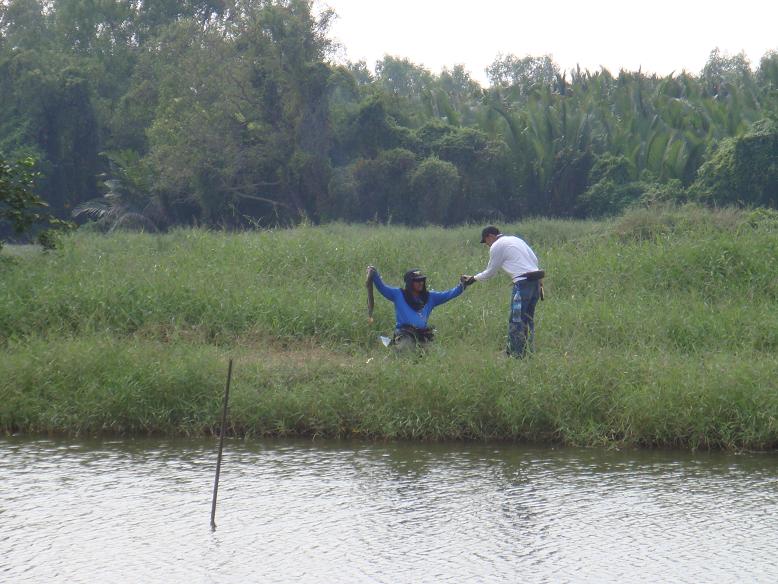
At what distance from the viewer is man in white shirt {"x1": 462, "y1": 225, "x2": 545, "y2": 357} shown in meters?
10.0

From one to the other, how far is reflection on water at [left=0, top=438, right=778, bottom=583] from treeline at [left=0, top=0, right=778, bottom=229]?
677 inches

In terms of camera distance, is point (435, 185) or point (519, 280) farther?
point (435, 185)

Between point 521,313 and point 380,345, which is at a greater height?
point 521,313

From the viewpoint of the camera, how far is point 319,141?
1125 inches

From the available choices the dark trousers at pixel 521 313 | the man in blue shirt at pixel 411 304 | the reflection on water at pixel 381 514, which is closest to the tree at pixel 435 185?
the man in blue shirt at pixel 411 304

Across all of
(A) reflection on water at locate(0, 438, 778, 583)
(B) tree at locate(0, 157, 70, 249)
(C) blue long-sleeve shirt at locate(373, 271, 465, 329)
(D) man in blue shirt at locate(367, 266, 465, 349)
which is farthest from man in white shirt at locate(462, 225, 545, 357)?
(B) tree at locate(0, 157, 70, 249)

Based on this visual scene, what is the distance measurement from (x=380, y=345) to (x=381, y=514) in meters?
4.73

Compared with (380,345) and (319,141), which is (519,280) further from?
(319,141)

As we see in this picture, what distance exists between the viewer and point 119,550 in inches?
234

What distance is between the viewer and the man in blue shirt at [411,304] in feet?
33.3

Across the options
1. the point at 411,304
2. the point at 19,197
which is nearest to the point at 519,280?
the point at 411,304

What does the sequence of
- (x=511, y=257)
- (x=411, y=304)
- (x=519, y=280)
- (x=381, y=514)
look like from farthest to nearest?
1. (x=411, y=304)
2. (x=511, y=257)
3. (x=519, y=280)
4. (x=381, y=514)

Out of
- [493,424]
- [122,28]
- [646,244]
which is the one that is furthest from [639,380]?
[122,28]

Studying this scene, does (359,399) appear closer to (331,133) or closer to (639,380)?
(639,380)
